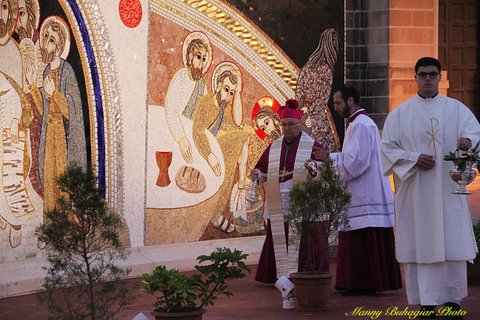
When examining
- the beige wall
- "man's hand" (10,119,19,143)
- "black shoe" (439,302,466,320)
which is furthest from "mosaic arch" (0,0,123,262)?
the beige wall

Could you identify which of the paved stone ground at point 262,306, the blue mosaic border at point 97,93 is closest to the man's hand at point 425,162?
the paved stone ground at point 262,306

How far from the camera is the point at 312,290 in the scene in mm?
9602

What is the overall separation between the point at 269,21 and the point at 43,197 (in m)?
4.44

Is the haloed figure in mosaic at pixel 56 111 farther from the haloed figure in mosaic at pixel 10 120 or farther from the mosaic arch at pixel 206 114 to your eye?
the mosaic arch at pixel 206 114

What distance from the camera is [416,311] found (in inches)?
365

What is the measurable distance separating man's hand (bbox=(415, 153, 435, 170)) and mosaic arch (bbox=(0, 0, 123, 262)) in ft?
13.2

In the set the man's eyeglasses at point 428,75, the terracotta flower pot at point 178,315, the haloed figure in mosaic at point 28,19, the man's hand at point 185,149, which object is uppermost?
the haloed figure in mosaic at point 28,19

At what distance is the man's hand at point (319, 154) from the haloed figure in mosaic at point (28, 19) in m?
3.15

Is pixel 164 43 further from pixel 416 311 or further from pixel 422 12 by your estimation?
pixel 416 311

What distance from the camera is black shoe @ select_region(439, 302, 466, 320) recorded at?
8.80 metres

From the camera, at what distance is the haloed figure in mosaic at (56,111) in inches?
477

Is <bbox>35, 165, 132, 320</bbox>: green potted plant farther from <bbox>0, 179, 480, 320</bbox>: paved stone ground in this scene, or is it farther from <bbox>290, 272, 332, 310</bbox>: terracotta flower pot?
<bbox>290, 272, 332, 310</bbox>: terracotta flower pot

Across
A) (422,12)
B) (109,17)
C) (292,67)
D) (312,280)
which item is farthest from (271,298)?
(422,12)

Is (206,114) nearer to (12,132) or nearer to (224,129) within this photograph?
(224,129)
